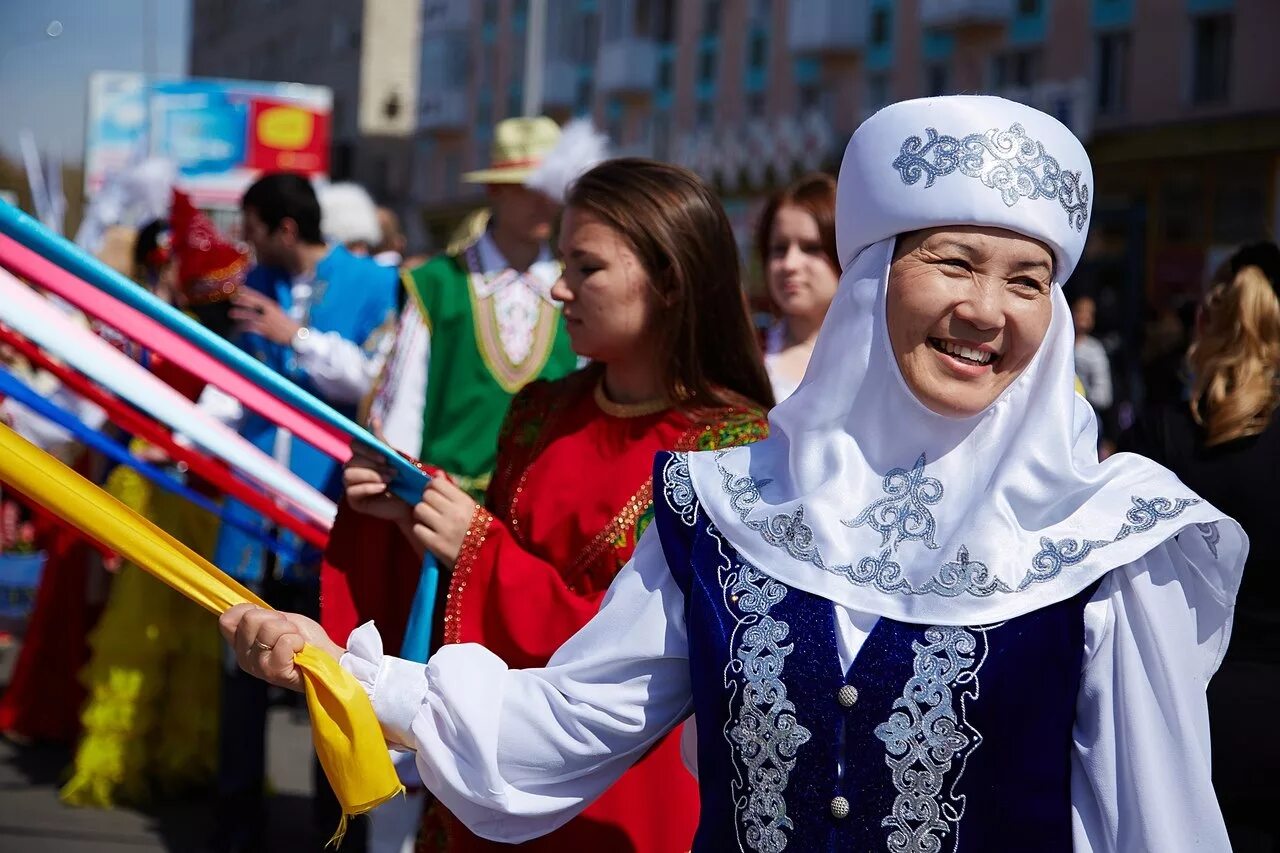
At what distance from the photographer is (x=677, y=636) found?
239 centimetres

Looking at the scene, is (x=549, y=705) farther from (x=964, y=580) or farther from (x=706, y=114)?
(x=706, y=114)

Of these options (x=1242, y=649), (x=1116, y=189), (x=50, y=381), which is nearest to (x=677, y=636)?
(x=1242, y=649)

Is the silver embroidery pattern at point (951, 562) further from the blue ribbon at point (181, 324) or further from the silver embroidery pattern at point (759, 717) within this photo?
the blue ribbon at point (181, 324)

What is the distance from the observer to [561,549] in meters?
3.18

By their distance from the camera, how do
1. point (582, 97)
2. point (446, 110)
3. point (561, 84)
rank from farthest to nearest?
point (446, 110) → point (561, 84) → point (582, 97)

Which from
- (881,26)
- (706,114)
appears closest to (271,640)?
(881,26)

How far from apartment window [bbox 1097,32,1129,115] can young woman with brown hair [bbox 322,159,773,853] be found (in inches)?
922

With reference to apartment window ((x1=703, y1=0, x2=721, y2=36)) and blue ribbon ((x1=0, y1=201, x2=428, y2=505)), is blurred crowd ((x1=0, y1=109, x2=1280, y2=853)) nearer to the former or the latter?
blue ribbon ((x1=0, y1=201, x2=428, y2=505))

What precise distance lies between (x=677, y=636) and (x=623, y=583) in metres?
0.11

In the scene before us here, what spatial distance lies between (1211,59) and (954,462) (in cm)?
2383

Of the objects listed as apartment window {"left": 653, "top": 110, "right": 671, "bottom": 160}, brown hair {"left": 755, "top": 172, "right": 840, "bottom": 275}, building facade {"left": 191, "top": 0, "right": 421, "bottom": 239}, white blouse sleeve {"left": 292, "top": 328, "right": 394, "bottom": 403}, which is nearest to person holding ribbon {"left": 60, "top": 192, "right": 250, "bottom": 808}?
white blouse sleeve {"left": 292, "top": 328, "right": 394, "bottom": 403}

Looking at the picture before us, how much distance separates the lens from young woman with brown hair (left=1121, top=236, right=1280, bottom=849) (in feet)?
12.2

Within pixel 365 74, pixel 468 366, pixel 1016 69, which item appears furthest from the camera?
pixel 365 74

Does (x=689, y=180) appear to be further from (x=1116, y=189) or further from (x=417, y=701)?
(x=1116, y=189)
